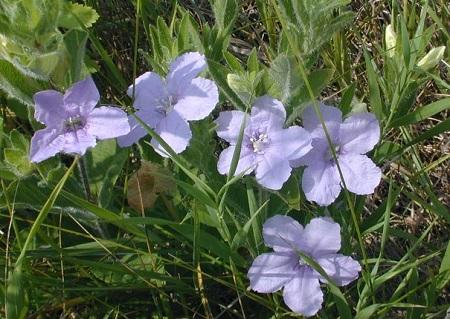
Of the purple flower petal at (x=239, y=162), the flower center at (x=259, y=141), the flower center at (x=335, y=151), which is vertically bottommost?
the flower center at (x=335, y=151)

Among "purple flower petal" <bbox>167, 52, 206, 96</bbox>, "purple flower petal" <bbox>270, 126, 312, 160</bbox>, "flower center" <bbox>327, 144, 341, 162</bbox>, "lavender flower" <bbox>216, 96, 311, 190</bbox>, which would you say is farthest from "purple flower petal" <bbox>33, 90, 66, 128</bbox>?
"flower center" <bbox>327, 144, 341, 162</bbox>

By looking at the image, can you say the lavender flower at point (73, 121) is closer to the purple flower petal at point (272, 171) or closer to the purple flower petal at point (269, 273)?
the purple flower petal at point (272, 171)

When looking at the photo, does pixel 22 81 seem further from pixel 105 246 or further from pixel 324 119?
pixel 324 119

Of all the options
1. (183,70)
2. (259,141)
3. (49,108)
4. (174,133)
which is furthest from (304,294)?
(49,108)

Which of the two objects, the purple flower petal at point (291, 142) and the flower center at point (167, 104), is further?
the flower center at point (167, 104)

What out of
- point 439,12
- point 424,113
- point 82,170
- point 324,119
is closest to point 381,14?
point 439,12

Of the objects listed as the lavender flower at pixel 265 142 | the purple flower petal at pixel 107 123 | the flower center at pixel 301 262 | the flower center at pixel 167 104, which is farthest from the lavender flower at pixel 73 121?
the flower center at pixel 301 262
